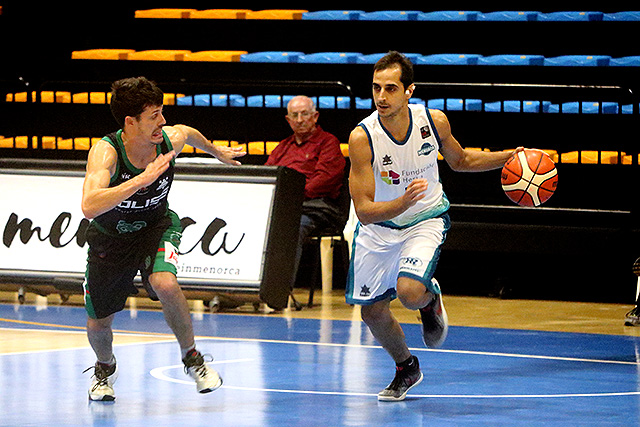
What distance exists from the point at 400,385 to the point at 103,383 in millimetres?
1586

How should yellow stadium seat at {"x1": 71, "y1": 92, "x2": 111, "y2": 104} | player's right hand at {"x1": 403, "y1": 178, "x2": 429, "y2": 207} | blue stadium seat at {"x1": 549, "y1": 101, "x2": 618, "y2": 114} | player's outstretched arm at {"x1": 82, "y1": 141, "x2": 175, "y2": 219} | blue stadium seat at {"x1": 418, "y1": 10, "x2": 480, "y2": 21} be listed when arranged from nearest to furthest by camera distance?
player's outstretched arm at {"x1": 82, "y1": 141, "x2": 175, "y2": 219}
player's right hand at {"x1": 403, "y1": 178, "x2": 429, "y2": 207}
blue stadium seat at {"x1": 549, "y1": 101, "x2": 618, "y2": 114}
yellow stadium seat at {"x1": 71, "y1": 92, "x2": 111, "y2": 104}
blue stadium seat at {"x1": 418, "y1": 10, "x2": 480, "y2": 21}

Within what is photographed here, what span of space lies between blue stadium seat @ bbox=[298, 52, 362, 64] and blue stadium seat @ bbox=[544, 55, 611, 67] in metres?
2.46

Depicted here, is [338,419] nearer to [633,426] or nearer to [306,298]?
[633,426]

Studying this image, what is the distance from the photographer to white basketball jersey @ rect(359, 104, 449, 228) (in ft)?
20.1

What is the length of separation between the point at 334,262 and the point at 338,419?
6.76 m

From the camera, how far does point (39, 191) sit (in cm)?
1050

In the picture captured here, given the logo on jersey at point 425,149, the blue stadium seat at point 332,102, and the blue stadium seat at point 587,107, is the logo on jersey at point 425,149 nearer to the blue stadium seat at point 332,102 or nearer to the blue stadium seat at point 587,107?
the blue stadium seat at point 587,107

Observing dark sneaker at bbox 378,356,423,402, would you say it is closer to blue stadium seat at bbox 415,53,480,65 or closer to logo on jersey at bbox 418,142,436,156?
logo on jersey at bbox 418,142,436,156

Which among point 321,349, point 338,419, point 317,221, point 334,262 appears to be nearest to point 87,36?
point 334,262

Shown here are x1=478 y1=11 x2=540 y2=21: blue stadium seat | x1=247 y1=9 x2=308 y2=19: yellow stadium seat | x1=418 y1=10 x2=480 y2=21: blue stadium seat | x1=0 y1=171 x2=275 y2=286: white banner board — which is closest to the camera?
x1=0 y1=171 x2=275 y2=286: white banner board

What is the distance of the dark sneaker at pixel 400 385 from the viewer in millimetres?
6094

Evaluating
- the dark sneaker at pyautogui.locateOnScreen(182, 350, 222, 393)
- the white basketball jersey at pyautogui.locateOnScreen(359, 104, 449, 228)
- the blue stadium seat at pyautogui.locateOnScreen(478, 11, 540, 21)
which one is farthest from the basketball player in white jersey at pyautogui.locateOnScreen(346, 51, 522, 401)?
the blue stadium seat at pyautogui.locateOnScreen(478, 11, 540, 21)

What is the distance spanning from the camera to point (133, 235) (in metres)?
5.92

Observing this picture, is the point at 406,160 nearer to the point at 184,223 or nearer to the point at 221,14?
the point at 184,223
